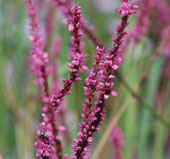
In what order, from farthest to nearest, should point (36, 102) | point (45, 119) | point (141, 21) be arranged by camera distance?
point (36, 102) → point (141, 21) → point (45, 119)

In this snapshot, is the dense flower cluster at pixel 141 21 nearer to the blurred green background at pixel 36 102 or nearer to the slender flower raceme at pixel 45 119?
the blurred green background at pixel 36 102

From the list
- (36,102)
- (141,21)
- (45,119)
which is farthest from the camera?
(36,102)

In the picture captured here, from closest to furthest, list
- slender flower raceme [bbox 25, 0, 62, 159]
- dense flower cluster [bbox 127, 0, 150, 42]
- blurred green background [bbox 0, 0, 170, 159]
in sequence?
slender flower raceme [bbox 25, 0, 62, 159], dense flower cluster [bbox 127, 0, 150, 42], blurred green background [bbox 0, 0, 170, 159]

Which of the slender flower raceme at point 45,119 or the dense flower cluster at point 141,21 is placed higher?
the dense flower cluster at point 141,21

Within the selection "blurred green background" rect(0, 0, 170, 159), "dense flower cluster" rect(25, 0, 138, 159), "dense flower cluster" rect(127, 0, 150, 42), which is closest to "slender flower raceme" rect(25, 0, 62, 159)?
"dense flower cluster" rect(25, 0, 138, 159)

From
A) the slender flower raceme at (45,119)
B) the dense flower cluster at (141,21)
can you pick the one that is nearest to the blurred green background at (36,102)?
the dense flower cluster at (141,21)

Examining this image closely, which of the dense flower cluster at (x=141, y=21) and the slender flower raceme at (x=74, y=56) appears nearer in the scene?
the slender flower raceme at (x=74, y=56)

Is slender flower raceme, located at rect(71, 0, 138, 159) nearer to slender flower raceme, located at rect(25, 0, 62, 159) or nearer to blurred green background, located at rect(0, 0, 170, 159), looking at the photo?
slender flower raceme, located at rect(25, 0, 62, 159)

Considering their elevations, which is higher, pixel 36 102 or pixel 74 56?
pixel 36 102

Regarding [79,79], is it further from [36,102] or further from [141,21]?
[36,102]

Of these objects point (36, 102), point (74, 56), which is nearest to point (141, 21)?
point (74, 56)

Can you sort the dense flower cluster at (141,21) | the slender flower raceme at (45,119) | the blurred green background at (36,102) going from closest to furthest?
the slender flower raceme at (45,119) → the dense flower cluster at (141,21) → the blurred green background at (36,102)
